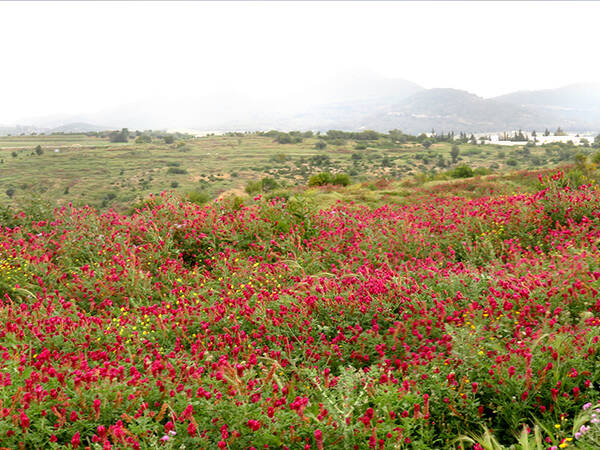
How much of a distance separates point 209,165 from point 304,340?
3644 inches

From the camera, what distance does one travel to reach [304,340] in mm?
3713

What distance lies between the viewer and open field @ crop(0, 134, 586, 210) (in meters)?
67.1

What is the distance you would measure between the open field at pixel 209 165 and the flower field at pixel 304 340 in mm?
49881

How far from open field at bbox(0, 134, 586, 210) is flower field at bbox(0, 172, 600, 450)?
164ft

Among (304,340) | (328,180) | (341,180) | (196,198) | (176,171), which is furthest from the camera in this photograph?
(176,171)

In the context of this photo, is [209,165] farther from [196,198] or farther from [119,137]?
[196,198]

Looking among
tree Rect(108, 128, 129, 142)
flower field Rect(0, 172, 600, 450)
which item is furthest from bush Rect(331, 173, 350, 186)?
tree Rect(108, 128, 129, 142)

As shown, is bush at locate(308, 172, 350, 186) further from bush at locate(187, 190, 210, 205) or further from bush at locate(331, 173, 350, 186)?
bush at locate(187, 190, 210, 205)

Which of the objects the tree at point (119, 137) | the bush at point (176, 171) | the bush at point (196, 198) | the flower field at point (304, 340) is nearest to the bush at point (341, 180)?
the bush at point (196, 198)

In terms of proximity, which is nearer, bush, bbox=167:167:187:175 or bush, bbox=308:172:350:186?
bush, bbox=308:172:350:186

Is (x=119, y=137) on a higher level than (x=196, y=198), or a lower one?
higher

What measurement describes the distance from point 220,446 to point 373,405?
3.62ft

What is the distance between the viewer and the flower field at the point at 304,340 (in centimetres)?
234

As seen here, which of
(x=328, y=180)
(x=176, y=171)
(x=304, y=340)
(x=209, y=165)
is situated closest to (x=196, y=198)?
(x=328, y=180)
